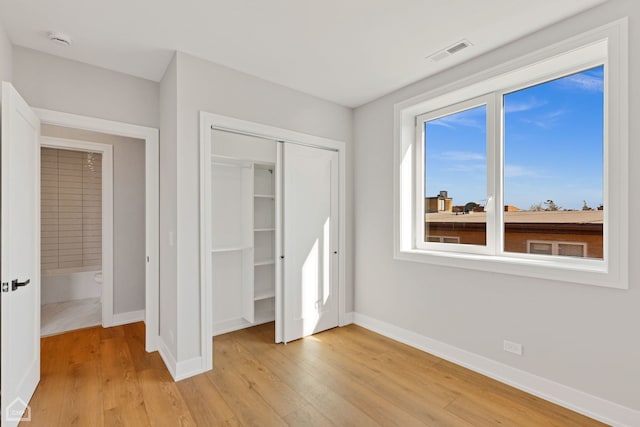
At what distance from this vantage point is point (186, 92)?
2.54 metres

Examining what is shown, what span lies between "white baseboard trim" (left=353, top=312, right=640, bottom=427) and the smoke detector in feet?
12.3

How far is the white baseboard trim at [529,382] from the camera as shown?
192 cm

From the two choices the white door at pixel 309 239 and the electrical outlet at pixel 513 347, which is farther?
the white door at pixel 309 239

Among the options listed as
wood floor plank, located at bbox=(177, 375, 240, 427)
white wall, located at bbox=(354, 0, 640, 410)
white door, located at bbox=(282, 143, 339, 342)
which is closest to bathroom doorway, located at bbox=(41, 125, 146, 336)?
wood floor plank, located at bbox=(177, 375, 240, 427)

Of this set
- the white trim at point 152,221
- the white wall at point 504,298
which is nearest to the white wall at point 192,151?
the white trim at point 152,221

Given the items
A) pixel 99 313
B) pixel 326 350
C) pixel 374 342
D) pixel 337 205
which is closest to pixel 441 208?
pixel 337 205

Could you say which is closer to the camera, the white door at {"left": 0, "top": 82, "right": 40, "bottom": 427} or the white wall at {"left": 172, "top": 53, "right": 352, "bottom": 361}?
the white door at {"left": 0, "top": 82, "right": 40, "bottom": 427}

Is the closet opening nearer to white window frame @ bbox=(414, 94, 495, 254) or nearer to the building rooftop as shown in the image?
white window frame @ bbox=(414, 94, 495, 254)

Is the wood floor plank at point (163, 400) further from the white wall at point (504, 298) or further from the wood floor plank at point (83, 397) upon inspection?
the white wall at point (504, 298)

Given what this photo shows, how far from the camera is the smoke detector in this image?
225cm

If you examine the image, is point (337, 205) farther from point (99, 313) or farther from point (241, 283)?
point (99, 313)

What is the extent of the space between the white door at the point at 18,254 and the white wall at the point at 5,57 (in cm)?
30

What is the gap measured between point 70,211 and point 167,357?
3.73 metres

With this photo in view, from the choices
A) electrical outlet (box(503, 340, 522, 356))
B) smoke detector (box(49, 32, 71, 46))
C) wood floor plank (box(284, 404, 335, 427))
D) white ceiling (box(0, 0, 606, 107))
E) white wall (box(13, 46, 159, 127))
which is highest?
white ceiling (box(0, 0, 606, 107))
